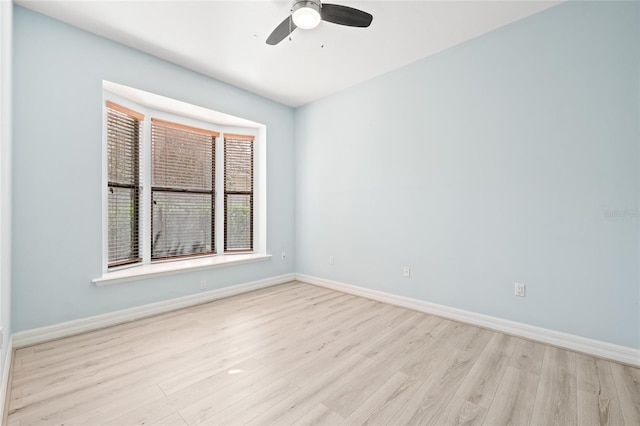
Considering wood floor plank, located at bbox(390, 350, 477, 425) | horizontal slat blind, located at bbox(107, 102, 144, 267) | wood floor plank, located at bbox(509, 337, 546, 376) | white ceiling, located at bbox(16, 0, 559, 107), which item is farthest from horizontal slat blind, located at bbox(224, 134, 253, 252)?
wood floor plank, located at bbox(509, 337, 546, 376)

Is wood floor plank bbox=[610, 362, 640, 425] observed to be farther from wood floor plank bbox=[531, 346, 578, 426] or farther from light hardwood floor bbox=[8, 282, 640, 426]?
wood floor plank bbox=[531, 346, 578, 426]

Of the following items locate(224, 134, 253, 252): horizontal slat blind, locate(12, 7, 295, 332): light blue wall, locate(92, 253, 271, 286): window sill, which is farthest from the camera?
locate(224, 134, 253, 252): horizontal slat blind

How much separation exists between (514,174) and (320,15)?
2251mm

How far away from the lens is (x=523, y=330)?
8.51 ft

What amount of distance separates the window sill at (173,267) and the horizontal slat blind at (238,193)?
0.88 ft

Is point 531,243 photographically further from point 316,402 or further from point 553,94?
point 316,402

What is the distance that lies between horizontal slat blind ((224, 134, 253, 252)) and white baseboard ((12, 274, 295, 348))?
31.2 inches

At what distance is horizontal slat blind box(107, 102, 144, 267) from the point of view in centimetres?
318

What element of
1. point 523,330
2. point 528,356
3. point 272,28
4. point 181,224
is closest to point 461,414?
point 528,356

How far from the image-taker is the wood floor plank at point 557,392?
5.21ft

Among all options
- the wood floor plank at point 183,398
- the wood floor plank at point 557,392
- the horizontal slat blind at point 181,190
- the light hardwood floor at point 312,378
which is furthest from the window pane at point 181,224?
the wood floor plank at point 557,392

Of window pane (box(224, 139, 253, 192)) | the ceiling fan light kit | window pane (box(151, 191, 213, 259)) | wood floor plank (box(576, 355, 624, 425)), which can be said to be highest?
the ceiling fan light kit

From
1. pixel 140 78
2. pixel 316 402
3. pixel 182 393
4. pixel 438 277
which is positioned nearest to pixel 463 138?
pixel 438 277

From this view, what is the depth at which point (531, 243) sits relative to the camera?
257cm
